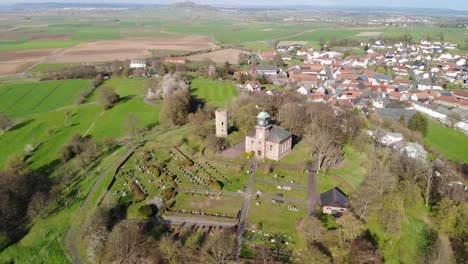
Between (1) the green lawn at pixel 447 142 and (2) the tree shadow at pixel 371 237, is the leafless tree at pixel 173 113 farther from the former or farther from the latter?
(1) the green lawn at pixel 447 142

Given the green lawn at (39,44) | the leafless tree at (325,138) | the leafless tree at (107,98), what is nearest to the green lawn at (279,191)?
the leafless tree at (325,138)

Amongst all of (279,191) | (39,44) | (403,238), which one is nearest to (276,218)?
(279,191)

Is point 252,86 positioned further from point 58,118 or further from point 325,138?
point 325,138

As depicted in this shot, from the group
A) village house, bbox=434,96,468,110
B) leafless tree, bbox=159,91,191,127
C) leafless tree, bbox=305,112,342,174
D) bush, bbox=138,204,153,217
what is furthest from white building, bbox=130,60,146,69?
village house, bbox=434,96,468,110

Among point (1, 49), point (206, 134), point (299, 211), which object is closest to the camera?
point (299, 211)

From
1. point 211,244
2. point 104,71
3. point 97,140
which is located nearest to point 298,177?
point 211,244

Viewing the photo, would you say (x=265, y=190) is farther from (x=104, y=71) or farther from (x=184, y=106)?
(x=104, y=71)
